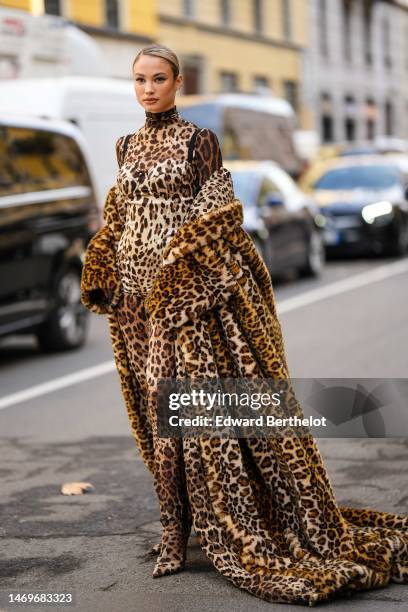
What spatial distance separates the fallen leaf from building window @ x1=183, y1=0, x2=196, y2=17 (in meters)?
30.2

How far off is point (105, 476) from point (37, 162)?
4.70m

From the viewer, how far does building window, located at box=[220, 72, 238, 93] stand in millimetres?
37847

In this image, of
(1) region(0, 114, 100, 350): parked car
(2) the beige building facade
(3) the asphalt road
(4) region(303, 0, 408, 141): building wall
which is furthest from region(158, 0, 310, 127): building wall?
(3) the asphalt road

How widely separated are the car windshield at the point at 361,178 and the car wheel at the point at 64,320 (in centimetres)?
957

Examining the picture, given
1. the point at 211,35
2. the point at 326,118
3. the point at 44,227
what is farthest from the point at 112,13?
the point at 44,227

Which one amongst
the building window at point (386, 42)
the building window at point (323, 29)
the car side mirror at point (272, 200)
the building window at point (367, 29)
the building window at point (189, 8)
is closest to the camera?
the car side mirror at point (272, 200)

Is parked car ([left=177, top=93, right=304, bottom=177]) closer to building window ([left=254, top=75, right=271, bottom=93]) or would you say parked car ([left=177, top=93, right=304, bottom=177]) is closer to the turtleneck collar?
building window ([left=254, top=75, right=271, bottom=93])

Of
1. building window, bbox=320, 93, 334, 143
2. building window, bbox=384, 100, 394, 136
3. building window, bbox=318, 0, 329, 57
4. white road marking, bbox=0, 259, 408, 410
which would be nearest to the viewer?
white road marking, bbox=0, 259, 408, 410

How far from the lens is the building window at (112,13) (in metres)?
31.2

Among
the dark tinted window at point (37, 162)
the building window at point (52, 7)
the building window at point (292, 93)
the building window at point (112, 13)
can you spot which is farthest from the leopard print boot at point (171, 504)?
the building window at point (292, 93)

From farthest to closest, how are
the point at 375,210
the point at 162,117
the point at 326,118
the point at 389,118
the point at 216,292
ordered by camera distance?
the point at 389,118
the point at 326,118
the point at 375,210
the point at 162,117
the point at 216,292

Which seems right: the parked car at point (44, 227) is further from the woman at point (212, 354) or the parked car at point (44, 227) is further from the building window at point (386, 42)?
the building window at point (386, 42)

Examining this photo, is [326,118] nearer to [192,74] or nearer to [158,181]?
[192,74]

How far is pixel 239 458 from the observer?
14.6 ft
